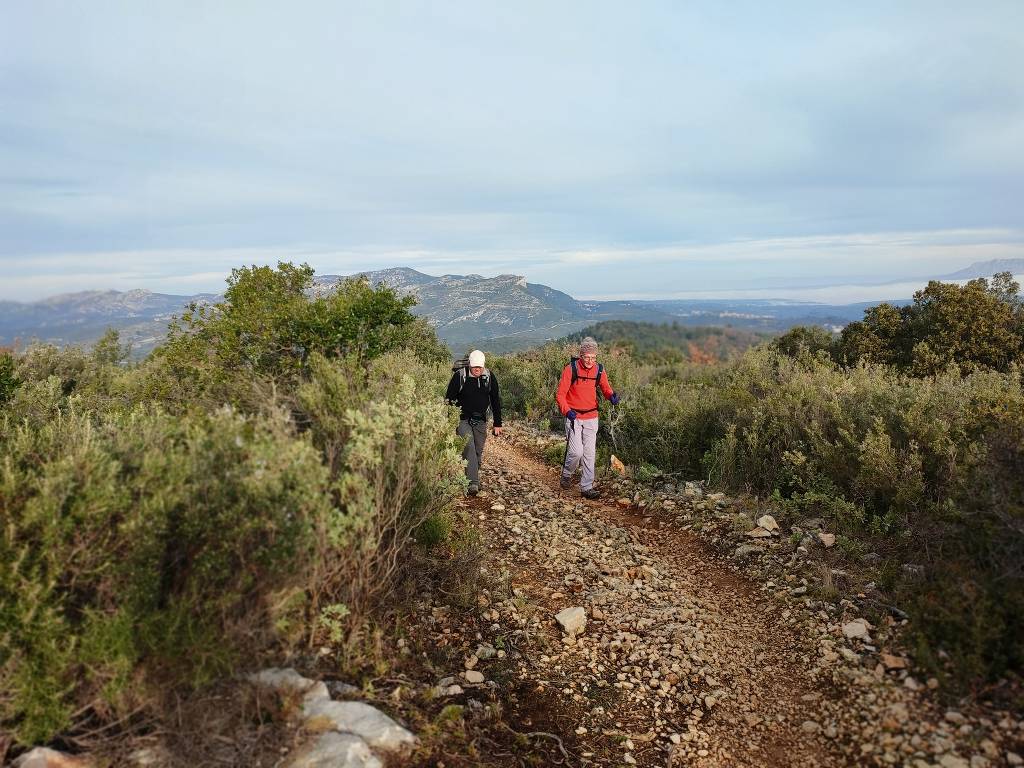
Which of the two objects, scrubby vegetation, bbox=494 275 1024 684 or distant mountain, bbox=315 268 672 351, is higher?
distant mountain, bbox=315 268 672 351

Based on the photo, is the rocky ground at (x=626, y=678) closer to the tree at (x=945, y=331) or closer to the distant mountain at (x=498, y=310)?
the tree at (x=945, y=331)

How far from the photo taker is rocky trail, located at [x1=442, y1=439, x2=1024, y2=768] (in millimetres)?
3439

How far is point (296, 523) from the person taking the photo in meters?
3.39

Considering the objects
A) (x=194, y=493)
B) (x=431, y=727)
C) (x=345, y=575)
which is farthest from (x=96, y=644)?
(x=431, y=727)

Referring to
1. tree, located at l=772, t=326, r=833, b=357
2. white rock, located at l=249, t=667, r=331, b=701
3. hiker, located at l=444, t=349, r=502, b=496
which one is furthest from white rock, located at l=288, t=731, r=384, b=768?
tree, located at l=772, t=326, r=833, b=357

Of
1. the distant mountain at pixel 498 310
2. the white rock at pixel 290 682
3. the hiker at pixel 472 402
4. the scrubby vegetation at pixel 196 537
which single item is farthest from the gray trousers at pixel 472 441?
the distant mountain at pixel 498 310

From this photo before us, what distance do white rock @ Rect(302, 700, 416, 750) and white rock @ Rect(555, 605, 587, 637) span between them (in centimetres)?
185

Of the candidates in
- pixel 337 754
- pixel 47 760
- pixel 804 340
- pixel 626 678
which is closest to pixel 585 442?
pixel 626 678

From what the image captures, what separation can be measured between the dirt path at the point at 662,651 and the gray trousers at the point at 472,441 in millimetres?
938

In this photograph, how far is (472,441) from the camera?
25.5ft

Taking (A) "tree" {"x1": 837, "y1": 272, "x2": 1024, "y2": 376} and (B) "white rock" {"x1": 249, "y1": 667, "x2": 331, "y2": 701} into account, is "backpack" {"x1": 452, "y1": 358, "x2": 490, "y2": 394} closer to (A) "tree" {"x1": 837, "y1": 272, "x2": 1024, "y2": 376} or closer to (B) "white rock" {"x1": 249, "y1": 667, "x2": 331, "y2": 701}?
(B) "white rock" {"x1": 249, "y1": 667, "x2": 331, "y2": 701}

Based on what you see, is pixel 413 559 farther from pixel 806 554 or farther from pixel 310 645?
pixel 806 554

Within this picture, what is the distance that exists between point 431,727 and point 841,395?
732cm

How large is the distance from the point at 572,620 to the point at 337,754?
7.75ft
